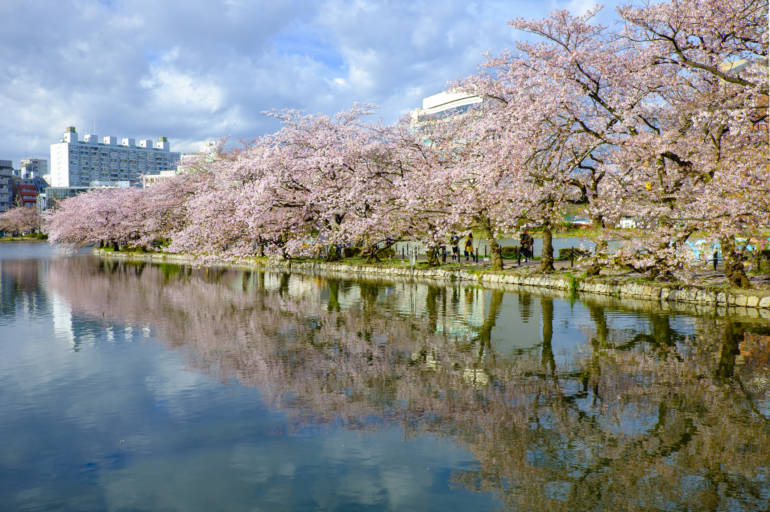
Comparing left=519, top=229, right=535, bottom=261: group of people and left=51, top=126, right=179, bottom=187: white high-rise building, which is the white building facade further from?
left=519, top=229, right=535, bottom=261: group of people

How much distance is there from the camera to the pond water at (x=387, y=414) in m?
5.47

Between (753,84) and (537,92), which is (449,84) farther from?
(753,84)

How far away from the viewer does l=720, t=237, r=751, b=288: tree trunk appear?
54.5 ft

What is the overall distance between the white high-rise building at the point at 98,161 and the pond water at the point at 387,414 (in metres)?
176

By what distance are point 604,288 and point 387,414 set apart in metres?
14.7

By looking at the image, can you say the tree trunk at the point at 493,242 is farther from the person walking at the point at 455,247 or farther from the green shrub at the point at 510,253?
the green shrub at the point at 510,253

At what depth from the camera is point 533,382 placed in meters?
8.98

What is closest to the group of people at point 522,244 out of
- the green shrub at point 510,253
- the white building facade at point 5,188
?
the green shrub at point 510,253

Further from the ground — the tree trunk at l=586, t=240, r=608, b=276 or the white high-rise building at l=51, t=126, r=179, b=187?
the white high-rise building at l=51, t=126, r=179, b=187

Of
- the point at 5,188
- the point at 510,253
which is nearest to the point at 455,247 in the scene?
the point at 510,253

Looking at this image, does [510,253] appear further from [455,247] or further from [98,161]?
[98,161]

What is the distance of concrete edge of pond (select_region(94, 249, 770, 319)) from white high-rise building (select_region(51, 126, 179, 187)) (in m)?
160

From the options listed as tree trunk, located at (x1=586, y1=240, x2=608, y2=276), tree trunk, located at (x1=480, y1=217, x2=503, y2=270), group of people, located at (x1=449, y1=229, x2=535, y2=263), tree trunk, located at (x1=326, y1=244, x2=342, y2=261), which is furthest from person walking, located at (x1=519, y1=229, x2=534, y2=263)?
tree trunk, located at (x1=326, y1=244, x2=342, y2=261)

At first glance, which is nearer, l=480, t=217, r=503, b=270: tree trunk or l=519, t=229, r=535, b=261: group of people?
l=480, t=217, r=503, b=270: tree trunk
